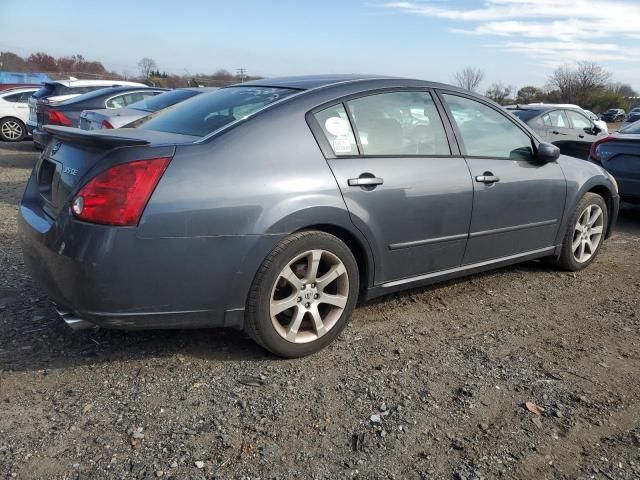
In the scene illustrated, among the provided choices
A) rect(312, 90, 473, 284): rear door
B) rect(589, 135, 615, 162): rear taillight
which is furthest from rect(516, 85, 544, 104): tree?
rect(312, 90, 473, 284): rear door

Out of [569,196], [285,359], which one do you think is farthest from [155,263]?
[569,196]

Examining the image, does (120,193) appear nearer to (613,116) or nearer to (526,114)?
(526,114)

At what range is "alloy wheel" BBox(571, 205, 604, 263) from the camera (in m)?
4.93

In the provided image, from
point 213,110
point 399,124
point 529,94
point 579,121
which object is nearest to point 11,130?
point 213,110

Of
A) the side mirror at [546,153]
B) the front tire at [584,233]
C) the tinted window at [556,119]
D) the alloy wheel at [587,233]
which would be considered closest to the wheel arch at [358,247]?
the side mirror at [546,153]

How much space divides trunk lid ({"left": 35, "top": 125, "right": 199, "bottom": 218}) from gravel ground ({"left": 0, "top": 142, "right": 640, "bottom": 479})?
89 centimetres

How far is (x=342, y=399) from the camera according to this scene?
2.83m

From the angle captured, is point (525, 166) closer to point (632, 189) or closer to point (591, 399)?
point (591, 399)

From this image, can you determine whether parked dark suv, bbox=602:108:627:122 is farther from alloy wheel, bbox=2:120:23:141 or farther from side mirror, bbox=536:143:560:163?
side mirror, bbox=536:143:560:163

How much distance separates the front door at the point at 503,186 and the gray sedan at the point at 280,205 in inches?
0.5

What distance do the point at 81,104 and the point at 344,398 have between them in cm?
923

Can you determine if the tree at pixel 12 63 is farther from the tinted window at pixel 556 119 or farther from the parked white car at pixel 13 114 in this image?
the tinted window at pixel 556 119

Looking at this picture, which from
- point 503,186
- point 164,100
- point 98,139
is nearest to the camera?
point 98,139

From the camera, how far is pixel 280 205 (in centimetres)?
298
